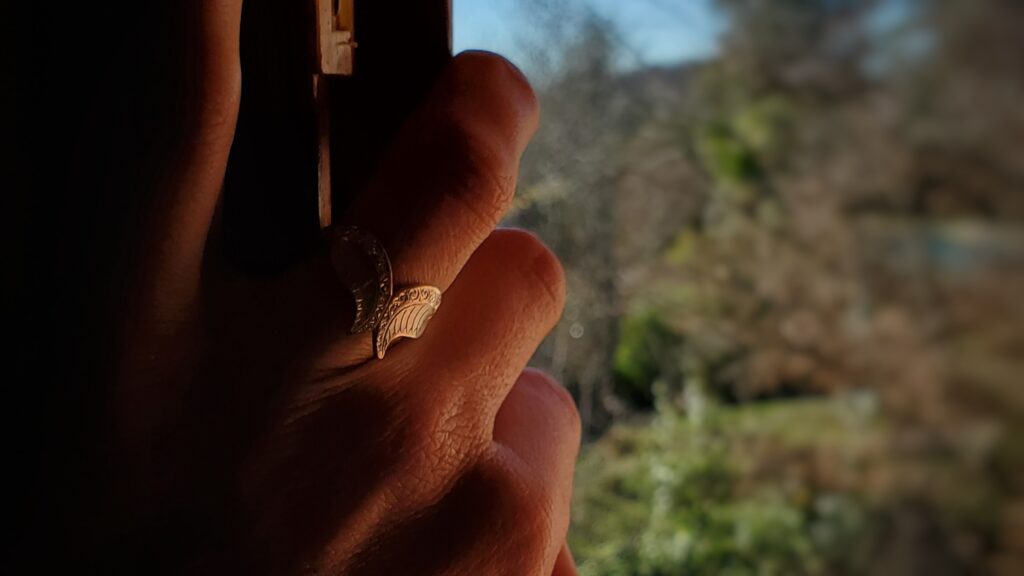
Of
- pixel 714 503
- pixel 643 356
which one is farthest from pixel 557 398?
pixel 714 503

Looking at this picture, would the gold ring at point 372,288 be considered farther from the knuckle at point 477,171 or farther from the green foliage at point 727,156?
the green foliage at point 727,156

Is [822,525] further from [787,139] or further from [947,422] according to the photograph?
[787,139]

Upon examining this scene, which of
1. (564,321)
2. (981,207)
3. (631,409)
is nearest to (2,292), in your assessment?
(564,321)


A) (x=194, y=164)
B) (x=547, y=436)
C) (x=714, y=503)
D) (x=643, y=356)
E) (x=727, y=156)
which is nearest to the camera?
(x=194, y=164)

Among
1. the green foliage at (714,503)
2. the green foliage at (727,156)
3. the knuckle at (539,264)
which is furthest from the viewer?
the green foliage at (727,156)

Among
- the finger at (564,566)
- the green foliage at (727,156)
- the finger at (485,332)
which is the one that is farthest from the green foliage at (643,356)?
the finger at (485,332)

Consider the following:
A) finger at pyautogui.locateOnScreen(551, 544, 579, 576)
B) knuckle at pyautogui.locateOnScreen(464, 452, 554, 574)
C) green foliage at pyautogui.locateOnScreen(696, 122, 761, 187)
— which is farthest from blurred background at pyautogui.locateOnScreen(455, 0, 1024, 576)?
knuckle at pyautogui.locateOnScreen(464, 452, 554, 574)

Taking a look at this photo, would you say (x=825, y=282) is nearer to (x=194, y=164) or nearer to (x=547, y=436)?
(x=547, y=436)

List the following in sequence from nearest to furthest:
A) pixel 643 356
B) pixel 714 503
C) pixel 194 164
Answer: pixel 194 164, pixel 643 356, pixel 714 503
